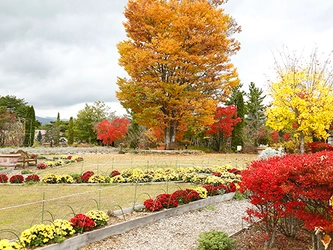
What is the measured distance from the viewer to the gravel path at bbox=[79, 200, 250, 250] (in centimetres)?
530

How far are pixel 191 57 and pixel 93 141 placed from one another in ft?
81.0

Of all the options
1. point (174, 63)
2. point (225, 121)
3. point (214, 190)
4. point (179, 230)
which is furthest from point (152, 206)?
point (225, 121)

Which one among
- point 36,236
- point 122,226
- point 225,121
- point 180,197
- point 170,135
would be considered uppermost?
point 225,121

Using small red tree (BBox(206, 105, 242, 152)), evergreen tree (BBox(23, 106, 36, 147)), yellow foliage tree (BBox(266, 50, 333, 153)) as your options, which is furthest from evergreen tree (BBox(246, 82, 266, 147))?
evergreen tree (BBox(23, 106, 36, 147))

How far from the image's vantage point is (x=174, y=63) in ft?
74.6

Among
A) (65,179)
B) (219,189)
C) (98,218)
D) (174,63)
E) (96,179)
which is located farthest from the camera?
(174,63)

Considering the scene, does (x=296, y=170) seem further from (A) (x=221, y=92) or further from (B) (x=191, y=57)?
(A) (x=221, y=92)

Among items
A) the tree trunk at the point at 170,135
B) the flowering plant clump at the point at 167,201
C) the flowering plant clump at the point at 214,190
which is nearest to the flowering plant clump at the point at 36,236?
the flowering plant clump at the point at 167,201

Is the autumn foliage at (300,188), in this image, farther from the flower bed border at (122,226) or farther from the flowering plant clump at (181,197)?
the flowering plant clump at (181,197)

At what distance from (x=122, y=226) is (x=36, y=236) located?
5.63 ft

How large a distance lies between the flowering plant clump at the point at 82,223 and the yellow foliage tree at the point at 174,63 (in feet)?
56.8

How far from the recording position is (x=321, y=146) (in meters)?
18.8

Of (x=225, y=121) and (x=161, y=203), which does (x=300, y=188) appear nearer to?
(x=161, y=203)

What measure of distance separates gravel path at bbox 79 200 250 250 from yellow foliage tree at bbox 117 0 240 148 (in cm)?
1562
